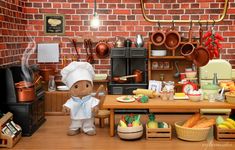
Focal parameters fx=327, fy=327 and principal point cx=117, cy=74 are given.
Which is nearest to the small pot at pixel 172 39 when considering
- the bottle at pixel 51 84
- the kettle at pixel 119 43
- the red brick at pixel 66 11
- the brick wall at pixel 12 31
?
the kettle at pixel 119 43

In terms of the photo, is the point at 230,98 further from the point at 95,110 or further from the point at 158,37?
the point at 95,110

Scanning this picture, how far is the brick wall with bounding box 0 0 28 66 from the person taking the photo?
397 cm

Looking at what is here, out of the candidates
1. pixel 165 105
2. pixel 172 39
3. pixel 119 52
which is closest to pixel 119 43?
pixel 119 52

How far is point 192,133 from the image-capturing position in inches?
123

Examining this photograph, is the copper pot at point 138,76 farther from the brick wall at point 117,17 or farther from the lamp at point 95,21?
the lamp at point 95,21

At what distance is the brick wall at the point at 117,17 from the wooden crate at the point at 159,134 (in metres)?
2.39

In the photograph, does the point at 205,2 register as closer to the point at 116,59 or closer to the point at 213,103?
the point at 116,59

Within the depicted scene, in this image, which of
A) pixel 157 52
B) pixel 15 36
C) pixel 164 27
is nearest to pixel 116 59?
pixel 157 52

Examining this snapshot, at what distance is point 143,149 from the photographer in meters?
2.96

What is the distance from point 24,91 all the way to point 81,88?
64 centimetres

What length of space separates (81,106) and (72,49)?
208cm

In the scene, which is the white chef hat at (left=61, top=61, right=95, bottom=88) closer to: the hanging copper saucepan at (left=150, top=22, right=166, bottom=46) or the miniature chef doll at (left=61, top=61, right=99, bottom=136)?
the miniature chef doll at (left=61, top=61, right=99, bottom=136)

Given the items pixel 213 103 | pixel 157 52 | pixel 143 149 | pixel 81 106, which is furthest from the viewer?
pixel 157 52

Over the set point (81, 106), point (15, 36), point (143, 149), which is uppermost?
point (15, 36)
